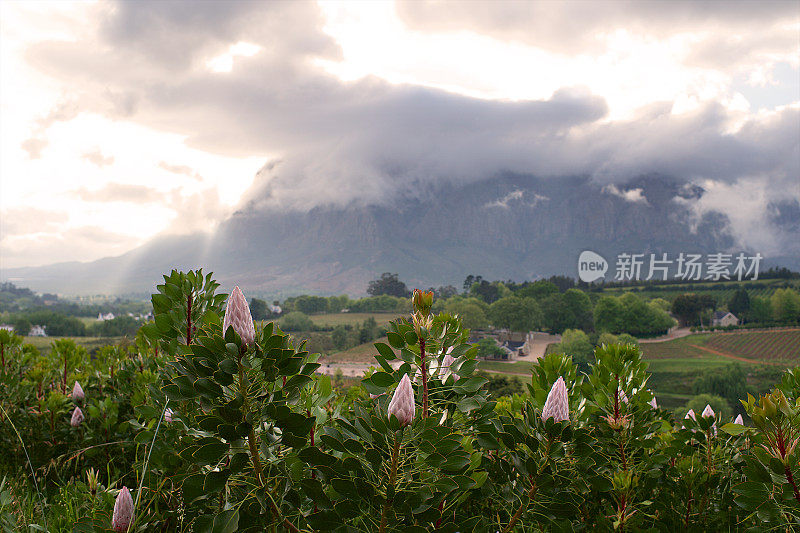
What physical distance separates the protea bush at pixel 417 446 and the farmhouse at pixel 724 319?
132 metres

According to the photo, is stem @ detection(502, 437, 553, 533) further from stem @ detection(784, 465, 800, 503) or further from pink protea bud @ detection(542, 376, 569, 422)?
stem @ detection(784, 465, 800, 503)

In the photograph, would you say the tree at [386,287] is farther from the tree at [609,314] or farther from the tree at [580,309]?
the tree at [609,314]

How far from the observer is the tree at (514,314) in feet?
316

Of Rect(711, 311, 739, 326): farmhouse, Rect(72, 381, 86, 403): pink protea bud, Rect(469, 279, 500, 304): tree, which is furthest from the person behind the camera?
Rect(469, 279, 500, 304): tree

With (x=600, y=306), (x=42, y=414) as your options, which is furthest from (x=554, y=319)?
(x=42, y=414)

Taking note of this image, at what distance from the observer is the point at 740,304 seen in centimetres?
11019

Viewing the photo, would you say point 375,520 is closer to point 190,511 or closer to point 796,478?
point 190,511

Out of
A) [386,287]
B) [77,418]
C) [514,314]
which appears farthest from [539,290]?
[77,418]

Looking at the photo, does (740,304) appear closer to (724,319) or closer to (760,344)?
(724,319)

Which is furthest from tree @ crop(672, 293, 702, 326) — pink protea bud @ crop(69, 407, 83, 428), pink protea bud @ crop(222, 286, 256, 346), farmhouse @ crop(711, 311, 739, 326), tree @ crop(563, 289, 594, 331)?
pink protea bud @ crop(222, 286, 256, 346)

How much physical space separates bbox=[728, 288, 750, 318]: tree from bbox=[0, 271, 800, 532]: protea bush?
135 meters

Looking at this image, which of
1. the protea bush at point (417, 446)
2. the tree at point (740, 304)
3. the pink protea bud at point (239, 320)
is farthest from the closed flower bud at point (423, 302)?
the tree at point (740, 304)

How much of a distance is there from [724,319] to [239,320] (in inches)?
5412

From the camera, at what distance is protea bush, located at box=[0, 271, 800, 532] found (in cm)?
129
